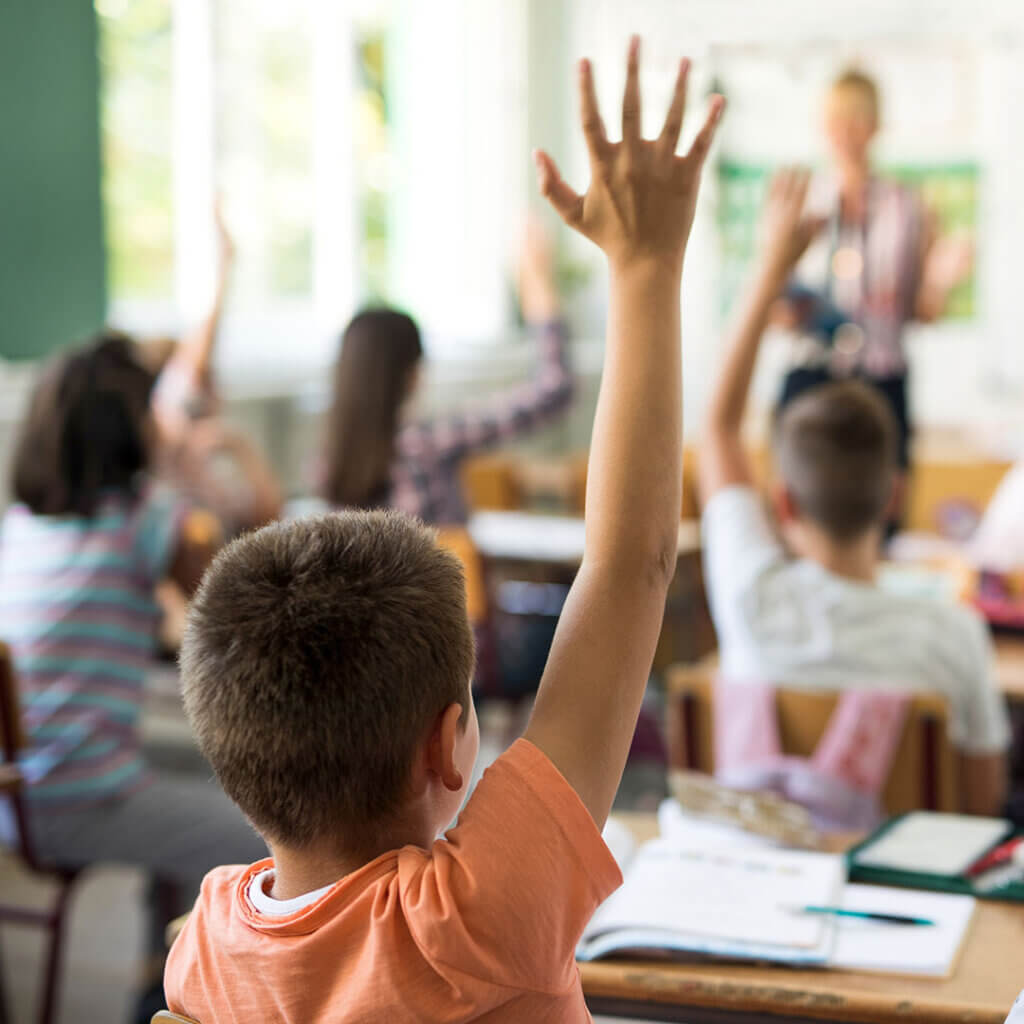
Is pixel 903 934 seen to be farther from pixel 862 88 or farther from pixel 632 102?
pixel 862 88

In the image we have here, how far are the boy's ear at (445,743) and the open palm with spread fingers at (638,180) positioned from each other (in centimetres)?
33

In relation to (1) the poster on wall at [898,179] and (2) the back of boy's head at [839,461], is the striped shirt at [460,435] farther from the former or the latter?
(1) the poster on wall at [898,179]

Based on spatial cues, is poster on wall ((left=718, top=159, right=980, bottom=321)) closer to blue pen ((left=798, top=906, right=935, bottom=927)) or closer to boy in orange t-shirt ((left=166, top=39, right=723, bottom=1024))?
blue pen ((left=798, top=906, right=935, bottom=927))

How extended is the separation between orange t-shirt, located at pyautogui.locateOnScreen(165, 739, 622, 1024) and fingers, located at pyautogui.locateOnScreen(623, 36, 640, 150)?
40cm

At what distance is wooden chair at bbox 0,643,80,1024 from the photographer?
6.98ft

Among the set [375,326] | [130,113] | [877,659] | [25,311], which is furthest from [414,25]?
[877,659]

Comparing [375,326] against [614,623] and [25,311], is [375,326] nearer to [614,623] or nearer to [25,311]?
[25,311]

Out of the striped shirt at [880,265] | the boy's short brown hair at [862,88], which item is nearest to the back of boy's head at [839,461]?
the striped shirt at [880,265]

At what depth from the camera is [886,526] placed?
353 centimetres

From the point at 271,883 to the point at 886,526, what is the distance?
281cm

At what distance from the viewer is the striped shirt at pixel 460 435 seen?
138 inches

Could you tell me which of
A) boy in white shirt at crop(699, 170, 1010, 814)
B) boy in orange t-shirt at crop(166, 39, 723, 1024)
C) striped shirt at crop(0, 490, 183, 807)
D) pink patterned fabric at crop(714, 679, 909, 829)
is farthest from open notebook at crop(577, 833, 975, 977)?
striped shirt at crop(0, 490, 183, 807)

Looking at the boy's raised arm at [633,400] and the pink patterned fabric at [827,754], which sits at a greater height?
the boy's raised arm at [633,400]

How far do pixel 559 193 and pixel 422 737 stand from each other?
0.39 meters
